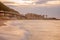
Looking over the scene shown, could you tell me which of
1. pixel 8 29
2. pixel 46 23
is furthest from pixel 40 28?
pixel 8 29

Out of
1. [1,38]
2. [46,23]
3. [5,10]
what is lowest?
[1,38]

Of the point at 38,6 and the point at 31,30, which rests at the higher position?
the point at 38,6

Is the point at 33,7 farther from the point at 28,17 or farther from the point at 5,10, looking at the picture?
the point at 5,10

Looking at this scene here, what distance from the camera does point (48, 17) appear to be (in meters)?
1.90

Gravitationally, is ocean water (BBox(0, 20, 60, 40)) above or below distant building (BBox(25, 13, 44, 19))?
below

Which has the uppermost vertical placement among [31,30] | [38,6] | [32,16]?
[38,6]

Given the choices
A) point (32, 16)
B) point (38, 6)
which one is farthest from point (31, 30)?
point (38, 6)

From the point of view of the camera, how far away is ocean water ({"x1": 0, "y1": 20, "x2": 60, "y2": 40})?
181cm

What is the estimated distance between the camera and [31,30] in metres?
1.87

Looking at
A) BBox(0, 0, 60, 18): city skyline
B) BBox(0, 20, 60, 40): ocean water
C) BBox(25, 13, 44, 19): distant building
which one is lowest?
BBox(0, 20, 60, 40): ocean water

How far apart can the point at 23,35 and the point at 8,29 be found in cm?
20

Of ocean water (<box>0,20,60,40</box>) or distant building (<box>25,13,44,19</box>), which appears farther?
distant building (<box>25,13,44,19</box>)

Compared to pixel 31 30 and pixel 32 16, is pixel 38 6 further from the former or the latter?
pixel 31 30

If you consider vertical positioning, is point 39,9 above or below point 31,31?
above
